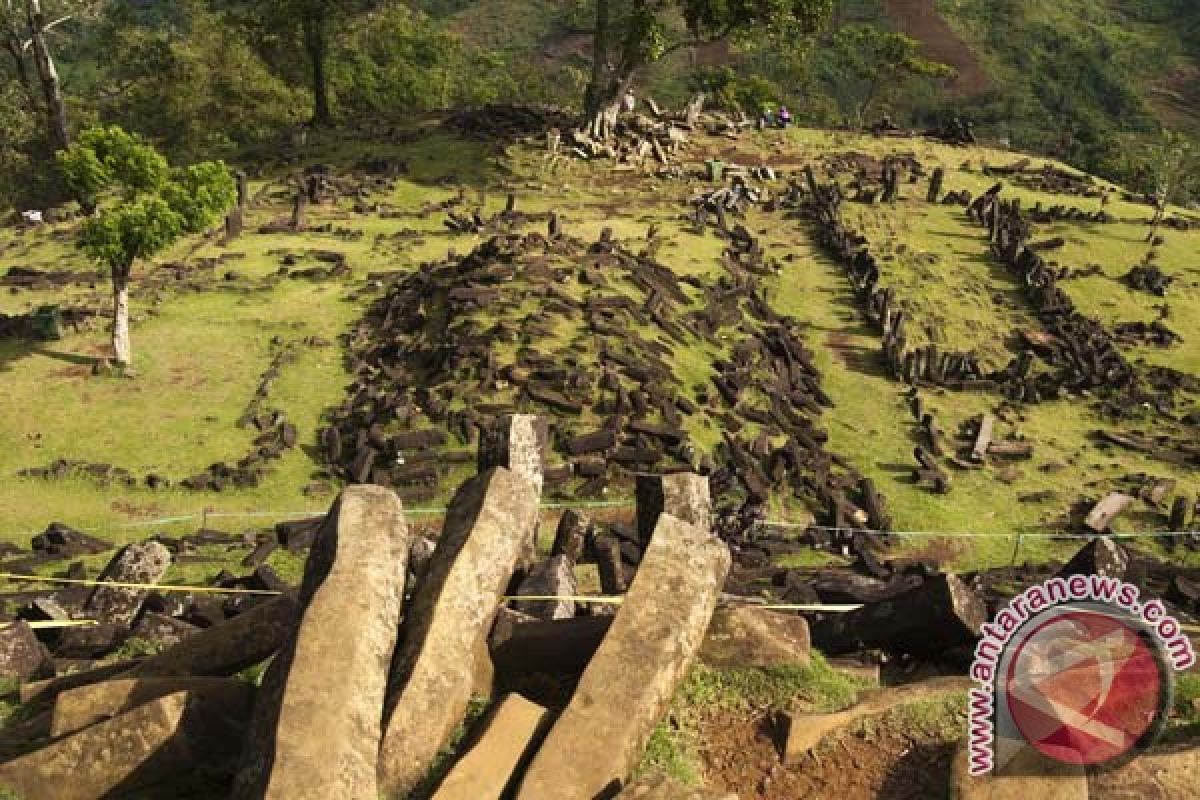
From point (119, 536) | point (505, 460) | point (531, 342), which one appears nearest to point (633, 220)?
point (531, 342)

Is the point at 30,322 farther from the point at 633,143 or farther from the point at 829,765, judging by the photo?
the point at 633,143

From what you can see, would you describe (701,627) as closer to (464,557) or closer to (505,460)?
(464,557)

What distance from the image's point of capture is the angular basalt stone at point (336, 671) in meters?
4.68

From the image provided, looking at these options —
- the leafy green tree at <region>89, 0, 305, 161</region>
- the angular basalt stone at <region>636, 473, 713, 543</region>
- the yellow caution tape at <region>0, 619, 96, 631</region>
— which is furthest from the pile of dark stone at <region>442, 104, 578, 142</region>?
the angular basalt stone at <region>636, 473, 713, 543</region>

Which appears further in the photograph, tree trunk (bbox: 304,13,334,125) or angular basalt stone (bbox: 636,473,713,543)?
tree trunk (bbox: 304,13,334,125)

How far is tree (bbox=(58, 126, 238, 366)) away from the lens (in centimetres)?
1770

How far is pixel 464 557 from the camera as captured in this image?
20.5 ft

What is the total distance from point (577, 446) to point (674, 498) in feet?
24.9

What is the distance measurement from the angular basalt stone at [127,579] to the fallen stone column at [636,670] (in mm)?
6986

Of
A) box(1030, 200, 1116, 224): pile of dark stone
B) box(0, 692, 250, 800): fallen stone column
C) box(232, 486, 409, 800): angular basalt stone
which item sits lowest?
box(1030, 200, 1116, 224): pile of dark stone

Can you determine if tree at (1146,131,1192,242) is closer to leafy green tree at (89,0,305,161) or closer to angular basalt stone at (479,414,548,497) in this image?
angular basalt stone at (479,414,548,497)

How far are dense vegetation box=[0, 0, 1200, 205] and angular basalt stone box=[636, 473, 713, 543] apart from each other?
96.9 feet

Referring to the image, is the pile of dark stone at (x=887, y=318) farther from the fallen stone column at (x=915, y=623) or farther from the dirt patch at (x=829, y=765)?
the dirt patch at (x=829, y=765)

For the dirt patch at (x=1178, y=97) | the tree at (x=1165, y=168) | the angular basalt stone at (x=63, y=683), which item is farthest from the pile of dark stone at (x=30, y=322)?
the dirt patch at (x=1178, y=97)
